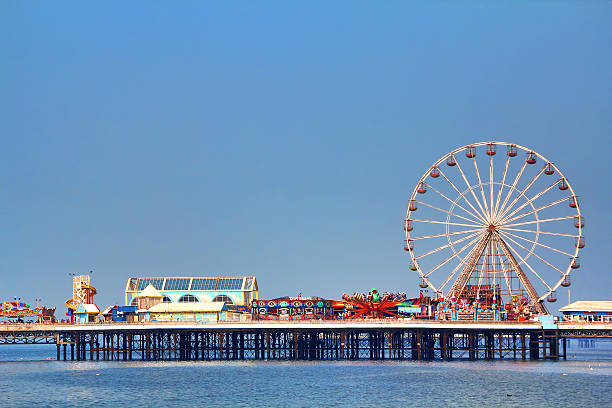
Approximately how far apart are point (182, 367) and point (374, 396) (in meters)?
32.9

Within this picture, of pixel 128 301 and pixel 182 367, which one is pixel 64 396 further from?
pixel 128 301

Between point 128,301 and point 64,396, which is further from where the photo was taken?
point 128,301

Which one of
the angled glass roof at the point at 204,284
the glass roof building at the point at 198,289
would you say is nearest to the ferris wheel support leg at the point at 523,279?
the glass roof building at the point at 198,289

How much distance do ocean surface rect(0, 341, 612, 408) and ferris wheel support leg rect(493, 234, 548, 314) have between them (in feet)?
23.8

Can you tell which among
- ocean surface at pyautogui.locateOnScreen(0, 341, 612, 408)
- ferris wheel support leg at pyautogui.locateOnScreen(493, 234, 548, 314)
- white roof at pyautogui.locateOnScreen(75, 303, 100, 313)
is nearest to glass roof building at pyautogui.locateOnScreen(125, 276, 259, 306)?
white roof at pyautogui.locateOnScreen(75, 303, 100, 313)

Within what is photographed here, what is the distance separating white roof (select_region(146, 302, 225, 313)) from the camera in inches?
4628

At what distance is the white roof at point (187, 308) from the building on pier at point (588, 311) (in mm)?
41847

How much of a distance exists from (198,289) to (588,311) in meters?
52.0

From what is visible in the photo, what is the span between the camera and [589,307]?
11444 cm

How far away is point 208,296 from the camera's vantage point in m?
132

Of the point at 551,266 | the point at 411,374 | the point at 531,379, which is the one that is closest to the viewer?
the point at 531,379

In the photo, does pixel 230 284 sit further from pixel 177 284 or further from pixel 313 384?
pixel 313 384

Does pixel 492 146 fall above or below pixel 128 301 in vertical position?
above

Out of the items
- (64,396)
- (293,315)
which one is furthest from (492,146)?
(64,396)
